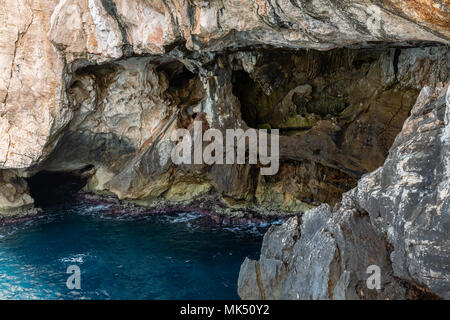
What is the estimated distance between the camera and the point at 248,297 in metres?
9.65

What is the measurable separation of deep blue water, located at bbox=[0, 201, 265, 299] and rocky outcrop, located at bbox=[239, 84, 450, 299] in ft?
10.6

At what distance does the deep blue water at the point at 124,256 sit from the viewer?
39.1 ft

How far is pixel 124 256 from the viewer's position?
14.4m

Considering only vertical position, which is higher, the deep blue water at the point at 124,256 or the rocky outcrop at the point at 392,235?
the rocky outcrop at the point at 392,235

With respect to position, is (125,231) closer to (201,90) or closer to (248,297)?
(201,90)

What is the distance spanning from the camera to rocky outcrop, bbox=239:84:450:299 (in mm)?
7121

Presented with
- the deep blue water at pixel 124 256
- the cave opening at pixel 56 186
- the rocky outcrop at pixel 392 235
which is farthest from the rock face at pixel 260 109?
the deep blue water at pixel 124 256

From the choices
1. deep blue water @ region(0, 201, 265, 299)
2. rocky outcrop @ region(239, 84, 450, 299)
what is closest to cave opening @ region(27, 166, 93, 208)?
deep blue water @ region(0, 201, 265, 299)

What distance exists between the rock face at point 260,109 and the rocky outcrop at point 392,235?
0.03 meters

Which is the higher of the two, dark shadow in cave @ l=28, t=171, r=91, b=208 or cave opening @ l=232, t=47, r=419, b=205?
cave opening @ l=232, t=47, r=419, b=205

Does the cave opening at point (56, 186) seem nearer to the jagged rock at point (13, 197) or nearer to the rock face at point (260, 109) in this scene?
the rock face at point (260, 109)

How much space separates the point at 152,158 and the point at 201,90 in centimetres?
414

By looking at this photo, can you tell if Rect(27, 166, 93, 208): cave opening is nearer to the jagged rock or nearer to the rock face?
the rock face

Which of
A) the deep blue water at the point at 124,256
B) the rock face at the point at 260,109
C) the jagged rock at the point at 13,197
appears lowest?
the deep blue water at the point at 124,256
